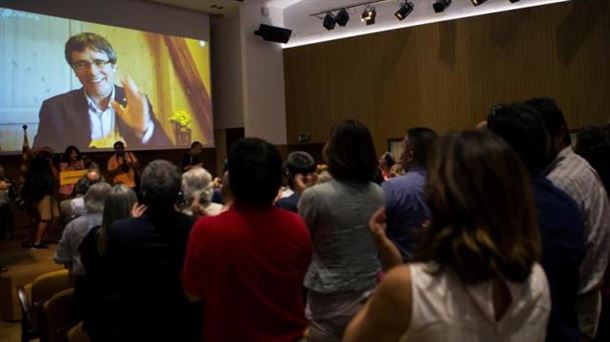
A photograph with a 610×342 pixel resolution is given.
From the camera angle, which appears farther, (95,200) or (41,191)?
(41,191)

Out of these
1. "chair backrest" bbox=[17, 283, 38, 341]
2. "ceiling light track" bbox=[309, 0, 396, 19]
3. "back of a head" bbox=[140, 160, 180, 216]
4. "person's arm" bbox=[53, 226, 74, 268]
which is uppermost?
"ceiling light track" bbox=[309, 0, 396, 19]

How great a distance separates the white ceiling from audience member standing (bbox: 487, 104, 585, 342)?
7.77 meters

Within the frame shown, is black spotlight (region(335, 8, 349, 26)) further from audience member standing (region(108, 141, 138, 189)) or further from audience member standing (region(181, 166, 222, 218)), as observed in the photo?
audience member standing (region(181, 166, 222, 218))

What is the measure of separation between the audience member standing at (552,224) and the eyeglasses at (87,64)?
734 cm

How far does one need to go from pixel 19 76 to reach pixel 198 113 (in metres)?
3.12

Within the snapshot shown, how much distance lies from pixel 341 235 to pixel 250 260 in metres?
0.50

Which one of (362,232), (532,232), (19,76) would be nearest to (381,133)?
(19,76)

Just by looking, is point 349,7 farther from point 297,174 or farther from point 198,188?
point 198,188

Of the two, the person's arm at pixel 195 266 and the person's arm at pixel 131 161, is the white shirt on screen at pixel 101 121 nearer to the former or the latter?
the person's arm at pixel 131 161

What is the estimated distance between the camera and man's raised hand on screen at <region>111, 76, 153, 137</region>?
805cm

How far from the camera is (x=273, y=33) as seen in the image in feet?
32.6

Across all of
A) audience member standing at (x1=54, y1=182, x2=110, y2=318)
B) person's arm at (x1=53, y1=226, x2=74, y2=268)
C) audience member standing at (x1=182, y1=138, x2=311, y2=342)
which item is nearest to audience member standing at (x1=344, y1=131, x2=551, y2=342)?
audience member standing at (x1=182, y1=138, x2=311, y2=342)

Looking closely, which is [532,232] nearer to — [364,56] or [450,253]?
[450,253]

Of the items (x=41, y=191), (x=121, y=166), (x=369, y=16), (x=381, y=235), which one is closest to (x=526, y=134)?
(x=381, y=235)
